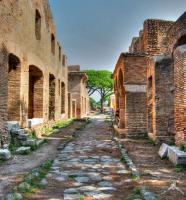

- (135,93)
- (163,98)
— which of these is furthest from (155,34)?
(135,93)

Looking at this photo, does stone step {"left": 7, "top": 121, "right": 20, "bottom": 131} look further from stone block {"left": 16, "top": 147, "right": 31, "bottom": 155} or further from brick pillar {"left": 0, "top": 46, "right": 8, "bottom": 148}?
stone block {"left": 16, "top": 147, "right": 31, "bottom": 155}

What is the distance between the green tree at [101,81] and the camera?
65312 millimetres

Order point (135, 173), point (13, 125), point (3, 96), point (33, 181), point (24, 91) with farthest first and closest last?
point (24, 91) → point (13, 125) → point (3, 96) → point (135, 173) → point (33, 181)

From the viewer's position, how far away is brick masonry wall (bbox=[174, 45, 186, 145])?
870 centimetres

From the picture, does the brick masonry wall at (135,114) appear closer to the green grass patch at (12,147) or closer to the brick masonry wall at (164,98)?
the brick masonry wall at (164,98)

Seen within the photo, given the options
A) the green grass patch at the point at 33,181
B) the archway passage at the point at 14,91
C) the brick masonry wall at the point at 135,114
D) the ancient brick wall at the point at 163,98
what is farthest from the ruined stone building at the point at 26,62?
the ancient brick wall at the point at 163,98

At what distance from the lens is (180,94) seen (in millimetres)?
9039

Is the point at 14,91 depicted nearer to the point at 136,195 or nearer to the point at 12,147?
the point at 12,147

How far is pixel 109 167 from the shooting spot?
25.6 ft

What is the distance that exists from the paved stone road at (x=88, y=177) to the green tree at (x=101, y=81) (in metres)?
55.3

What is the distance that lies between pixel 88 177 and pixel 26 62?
25.2 ft

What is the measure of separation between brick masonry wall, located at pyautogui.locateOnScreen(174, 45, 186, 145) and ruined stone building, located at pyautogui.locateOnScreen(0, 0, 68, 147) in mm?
5141

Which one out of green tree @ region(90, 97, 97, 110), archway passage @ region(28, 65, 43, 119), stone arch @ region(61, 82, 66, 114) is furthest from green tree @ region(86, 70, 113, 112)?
archway passage @ region(28, 65, 43, 119)

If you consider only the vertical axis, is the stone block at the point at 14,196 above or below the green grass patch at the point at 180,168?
above
